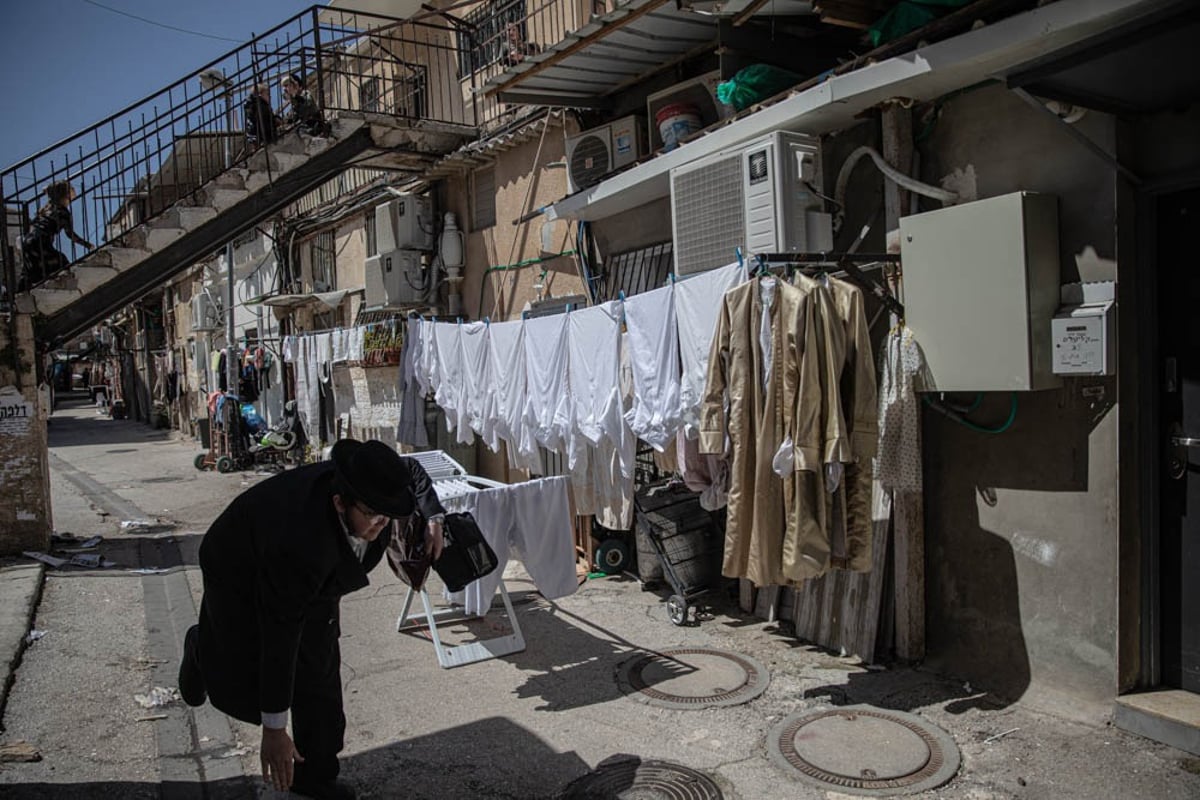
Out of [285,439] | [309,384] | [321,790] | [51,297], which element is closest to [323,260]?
[309,384]

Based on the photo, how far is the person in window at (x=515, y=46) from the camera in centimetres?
922

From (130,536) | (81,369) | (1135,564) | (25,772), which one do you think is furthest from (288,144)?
(81,369)

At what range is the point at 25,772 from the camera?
410cm

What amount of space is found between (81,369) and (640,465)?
7266 centimetres

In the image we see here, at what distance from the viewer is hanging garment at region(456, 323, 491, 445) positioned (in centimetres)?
830

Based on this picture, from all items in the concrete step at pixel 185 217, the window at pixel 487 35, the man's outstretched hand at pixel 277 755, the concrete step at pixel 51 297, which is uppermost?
the window at pixel 487 35

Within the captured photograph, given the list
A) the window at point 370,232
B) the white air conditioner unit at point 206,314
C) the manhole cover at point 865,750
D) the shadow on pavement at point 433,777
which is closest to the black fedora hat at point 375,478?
the shadow on pavement at point 433,777

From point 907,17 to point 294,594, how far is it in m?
4.59

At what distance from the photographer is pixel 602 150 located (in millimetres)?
7891

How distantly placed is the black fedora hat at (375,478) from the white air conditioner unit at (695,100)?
4502mm

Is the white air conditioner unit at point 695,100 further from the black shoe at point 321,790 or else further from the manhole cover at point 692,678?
the black shoe at point 321,790

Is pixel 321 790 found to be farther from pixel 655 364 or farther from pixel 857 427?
pixel 655 364

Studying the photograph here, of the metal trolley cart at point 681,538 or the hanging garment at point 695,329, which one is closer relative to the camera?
the hanging garment at point 695,329

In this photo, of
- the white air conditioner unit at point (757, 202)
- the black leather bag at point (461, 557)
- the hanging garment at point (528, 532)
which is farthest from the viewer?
the hanging garment at point (528, 532)
